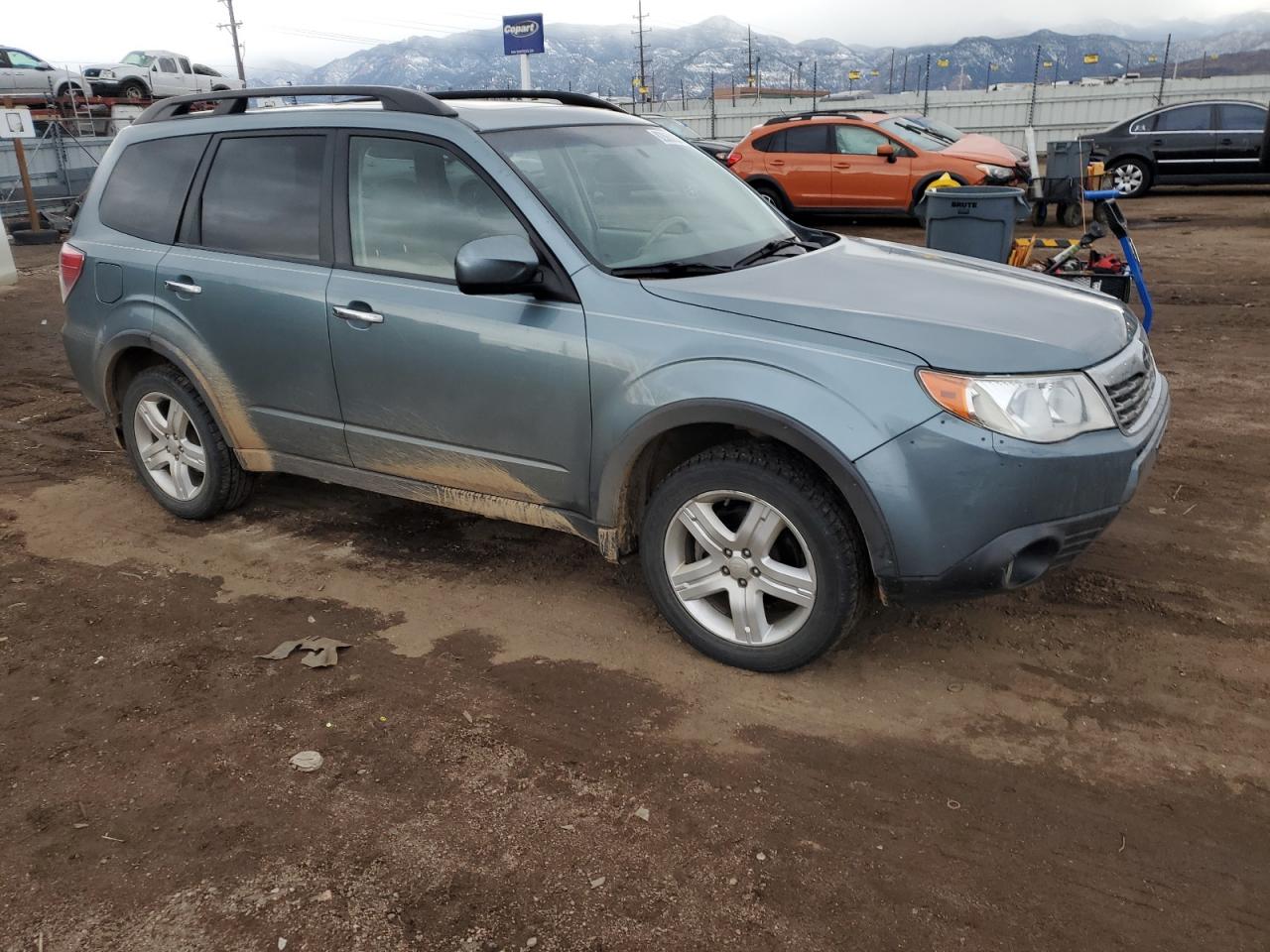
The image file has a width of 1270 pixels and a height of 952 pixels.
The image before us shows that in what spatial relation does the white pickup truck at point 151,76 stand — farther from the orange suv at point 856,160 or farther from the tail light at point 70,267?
the tail light at point 70,267

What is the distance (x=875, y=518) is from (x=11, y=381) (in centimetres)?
741

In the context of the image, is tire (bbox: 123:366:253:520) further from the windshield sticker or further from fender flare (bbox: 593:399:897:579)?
the windshield sticker

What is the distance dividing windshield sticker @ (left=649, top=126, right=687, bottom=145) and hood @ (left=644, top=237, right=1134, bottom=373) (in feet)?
3.16

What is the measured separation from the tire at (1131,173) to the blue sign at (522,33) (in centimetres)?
1398

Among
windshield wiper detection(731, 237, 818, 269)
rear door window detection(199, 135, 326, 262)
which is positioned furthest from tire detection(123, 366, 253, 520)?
windshield wiper detection(731, 237, 818, 269)

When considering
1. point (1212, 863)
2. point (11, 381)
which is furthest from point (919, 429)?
point (11, 381)

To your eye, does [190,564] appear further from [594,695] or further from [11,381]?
[11,381]

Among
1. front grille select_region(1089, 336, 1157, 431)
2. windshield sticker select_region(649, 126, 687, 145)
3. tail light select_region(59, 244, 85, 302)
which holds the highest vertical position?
windshield sticker select_region(649, 126, 687, 145)

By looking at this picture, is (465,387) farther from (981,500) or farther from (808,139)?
(808,139)

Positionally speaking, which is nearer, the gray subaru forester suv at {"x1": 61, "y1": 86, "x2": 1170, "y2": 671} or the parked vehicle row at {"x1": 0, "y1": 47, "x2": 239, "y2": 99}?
the gray subaru forester suv at {"x1": 61, "y1": 86, "x2": 1170, "y2": 671}

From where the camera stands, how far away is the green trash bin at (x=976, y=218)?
770 cm

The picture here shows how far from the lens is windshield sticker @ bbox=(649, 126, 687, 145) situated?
14.9 ft

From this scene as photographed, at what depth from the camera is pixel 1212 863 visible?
2611 mm

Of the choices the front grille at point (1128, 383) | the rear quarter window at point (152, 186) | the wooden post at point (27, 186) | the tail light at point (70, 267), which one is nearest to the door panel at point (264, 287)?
the rear quarter window at point (152, 186)
